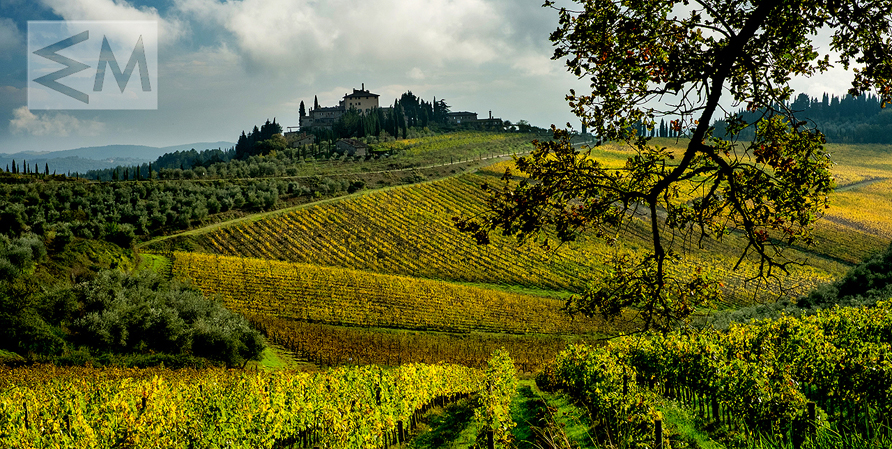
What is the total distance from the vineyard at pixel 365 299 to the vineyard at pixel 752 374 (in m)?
19.7

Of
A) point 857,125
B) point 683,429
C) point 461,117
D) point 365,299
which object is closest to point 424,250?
point 365,299

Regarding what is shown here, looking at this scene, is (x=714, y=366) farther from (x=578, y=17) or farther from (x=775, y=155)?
(x=578, y=17)

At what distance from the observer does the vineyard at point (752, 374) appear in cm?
1037

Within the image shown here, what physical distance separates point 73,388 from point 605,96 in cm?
1700

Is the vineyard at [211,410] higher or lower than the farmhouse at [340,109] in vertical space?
lower

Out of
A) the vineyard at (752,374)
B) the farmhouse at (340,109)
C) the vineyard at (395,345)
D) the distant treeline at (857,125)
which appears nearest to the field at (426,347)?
the vineyard at (752,374)

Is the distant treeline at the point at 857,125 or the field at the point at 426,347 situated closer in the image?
the field at the point at 426,347

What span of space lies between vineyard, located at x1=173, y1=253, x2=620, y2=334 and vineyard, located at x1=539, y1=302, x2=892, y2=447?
19.7m

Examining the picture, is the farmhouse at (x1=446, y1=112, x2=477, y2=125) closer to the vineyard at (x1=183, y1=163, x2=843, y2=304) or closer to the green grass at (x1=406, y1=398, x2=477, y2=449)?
the vineyard at (x1=183, y1=163, x2=843, y2=304)

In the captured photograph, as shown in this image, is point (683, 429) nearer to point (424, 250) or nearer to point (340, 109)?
point (424, 250)

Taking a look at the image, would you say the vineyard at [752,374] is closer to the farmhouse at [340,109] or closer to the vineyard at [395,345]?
the vineyard at [395,345]

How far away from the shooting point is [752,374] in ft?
37.7

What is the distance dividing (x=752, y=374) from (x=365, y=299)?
32.5 metres

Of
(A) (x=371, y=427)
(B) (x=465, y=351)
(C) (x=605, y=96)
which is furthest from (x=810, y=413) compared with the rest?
(B) (x=465, y=351)
